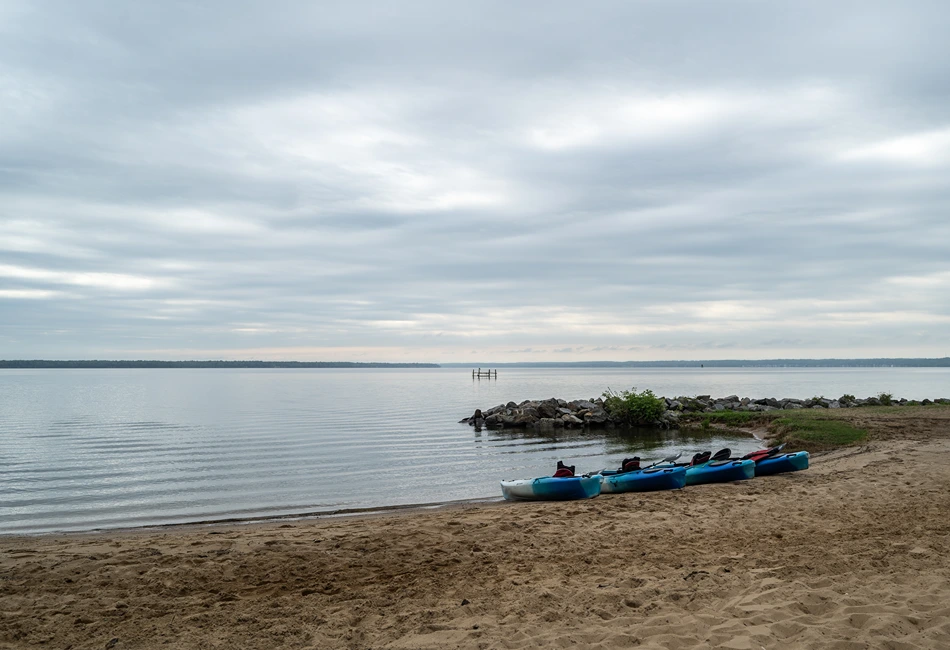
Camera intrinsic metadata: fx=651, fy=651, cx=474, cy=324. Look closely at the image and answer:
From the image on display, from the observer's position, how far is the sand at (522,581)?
5.75m

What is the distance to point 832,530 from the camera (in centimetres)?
883

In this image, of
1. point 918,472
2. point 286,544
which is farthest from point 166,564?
point 918,472

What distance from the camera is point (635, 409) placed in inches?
1221

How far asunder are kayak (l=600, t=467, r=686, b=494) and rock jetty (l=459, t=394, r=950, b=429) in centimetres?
1776

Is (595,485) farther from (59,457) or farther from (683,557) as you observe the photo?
(59,457)

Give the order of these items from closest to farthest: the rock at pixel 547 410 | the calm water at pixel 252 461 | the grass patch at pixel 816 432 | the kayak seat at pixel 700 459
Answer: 1. the calm water at pixel 252 461
2. the kayak seat at pixel 700 459
3. the grass patch at pixel 816 432
4. the rock at pixel 547 410

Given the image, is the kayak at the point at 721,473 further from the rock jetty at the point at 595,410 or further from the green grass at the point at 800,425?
the rock jetty at the point at 595,410

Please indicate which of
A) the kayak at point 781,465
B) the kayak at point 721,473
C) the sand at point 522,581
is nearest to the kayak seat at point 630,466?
the kayak at point 721,473

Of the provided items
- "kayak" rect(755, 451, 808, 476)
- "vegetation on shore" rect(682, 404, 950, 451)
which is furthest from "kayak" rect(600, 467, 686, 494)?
"vegetation on shore" rect(682, 404, 950, 451)

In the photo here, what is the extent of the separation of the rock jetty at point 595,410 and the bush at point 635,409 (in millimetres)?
292

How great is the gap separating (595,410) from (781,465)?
61.0 feet

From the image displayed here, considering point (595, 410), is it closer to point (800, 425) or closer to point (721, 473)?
point (800, 425)

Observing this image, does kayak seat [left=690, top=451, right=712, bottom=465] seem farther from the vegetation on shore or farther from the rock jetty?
the rock jetty

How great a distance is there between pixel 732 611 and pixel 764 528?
3.65 m
